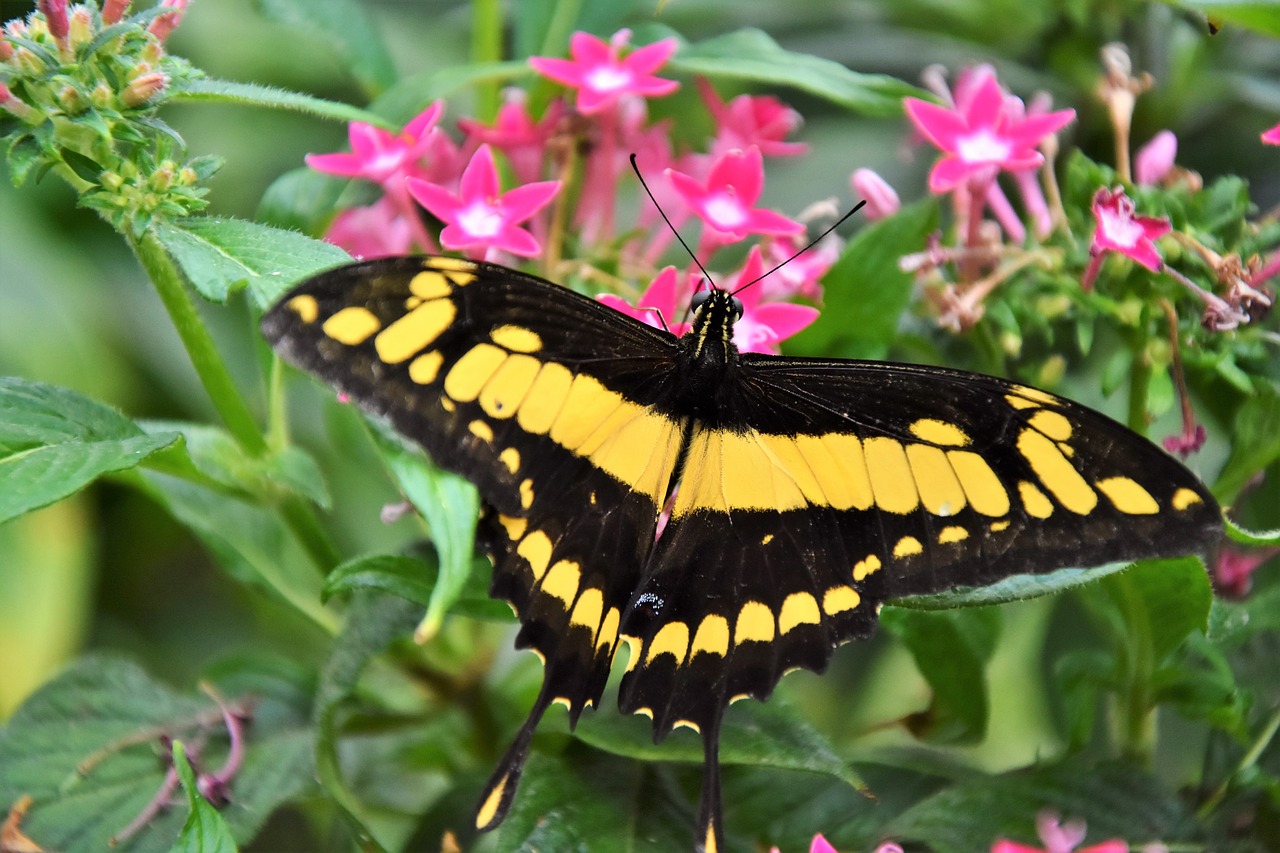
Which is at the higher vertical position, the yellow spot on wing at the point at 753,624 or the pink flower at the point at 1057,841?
the yellow spot on wing at the point at 753,624

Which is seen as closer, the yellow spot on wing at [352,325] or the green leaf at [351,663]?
the yellow spot on wing at [352,325]

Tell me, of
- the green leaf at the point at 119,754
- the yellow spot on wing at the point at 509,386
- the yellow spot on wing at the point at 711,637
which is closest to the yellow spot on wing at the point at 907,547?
the yellow spot on wing at the point at 711,637

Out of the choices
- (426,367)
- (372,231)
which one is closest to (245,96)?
(426,367)

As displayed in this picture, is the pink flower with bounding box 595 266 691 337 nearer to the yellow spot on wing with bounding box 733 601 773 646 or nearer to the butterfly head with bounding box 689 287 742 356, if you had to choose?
the butterfly head with bounding box 689 287 742 356

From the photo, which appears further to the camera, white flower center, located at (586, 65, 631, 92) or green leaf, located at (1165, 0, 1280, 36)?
white flower center, located at (586, 65, 631, 92)

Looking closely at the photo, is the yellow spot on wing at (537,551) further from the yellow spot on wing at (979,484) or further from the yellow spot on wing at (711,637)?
the yellow spot on wing at (979,484)

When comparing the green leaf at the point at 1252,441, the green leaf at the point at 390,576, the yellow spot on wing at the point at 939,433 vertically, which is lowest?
the green leaf at the point at 390,576

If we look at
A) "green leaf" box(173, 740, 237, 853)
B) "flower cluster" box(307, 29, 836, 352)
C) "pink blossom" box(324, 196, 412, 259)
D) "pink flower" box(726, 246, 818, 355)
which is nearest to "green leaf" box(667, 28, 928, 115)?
"flower cluster" box(307, 29, 836, 352)

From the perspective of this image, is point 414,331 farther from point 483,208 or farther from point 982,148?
point 982,148
